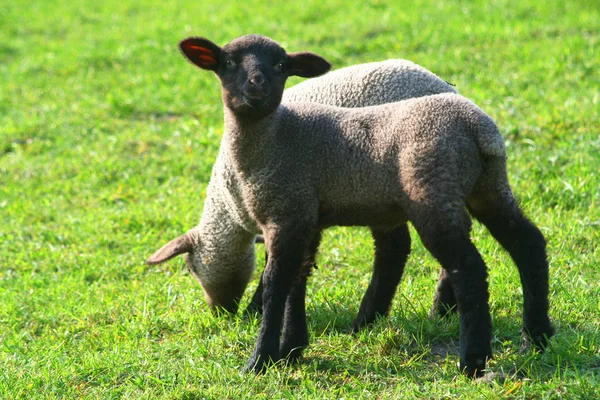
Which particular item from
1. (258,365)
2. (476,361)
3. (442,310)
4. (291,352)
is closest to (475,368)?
(476,361)

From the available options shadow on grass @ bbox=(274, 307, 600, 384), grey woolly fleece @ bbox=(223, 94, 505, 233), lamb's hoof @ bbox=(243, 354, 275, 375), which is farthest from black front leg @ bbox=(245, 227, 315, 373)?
shadow on grass @ bbox=(274, 307, 600, 384)

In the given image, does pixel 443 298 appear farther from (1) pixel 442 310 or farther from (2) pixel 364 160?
(2) pixel 364 160

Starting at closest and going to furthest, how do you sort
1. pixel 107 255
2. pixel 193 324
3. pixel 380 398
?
1. pixel 380 398
2. pixel 193 324
3. pixel 107 255

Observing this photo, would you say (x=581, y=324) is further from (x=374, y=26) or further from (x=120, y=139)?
(x=374, y=26)

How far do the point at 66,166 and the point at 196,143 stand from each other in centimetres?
163

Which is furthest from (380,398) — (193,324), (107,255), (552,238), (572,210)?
(107,255)

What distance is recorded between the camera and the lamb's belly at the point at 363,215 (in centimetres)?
518

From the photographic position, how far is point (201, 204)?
8.91 metres

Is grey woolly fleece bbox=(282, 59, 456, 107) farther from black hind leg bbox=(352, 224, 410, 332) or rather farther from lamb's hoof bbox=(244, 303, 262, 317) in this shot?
lamb's hoof bbox=(244, 303, 262, 317)

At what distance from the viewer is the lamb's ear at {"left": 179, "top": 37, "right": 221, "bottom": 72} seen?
17.8 feet

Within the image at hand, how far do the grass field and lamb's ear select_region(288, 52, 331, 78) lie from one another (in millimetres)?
1754

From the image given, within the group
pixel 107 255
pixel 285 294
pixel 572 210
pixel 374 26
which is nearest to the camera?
pixel 285 294

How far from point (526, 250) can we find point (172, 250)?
2796 mm

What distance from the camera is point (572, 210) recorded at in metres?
7.50
